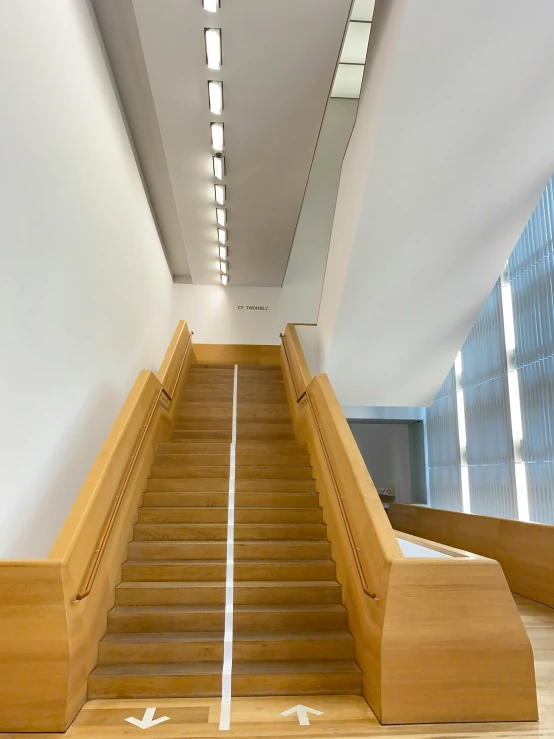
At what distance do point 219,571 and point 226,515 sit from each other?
789mm

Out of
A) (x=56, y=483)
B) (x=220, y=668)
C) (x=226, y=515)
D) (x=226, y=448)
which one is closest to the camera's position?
(x=220, y=668)

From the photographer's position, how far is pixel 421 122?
205 inches

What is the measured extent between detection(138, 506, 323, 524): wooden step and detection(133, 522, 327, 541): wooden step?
0.12 m

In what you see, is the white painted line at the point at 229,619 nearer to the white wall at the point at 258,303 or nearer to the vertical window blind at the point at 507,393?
Result: the vertical window blind at the point at 507,393

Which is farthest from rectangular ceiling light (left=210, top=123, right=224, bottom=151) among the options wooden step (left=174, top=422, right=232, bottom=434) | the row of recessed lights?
wooden step (left=174, top=422, right=232, bottom=434)

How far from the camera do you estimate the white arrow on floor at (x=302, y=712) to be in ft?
10.8

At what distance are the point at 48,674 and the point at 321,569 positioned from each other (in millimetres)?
2178

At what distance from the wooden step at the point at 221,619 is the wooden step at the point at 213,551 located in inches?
25.7

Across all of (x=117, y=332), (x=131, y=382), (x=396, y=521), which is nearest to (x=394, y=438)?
(x=396, y=521)

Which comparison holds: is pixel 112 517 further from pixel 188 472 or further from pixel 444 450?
pixel 444 450

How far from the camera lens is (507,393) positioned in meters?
6.76

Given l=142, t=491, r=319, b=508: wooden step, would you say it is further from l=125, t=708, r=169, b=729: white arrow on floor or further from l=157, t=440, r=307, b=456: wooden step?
l=125, t=708, r=169, b=729: white arrow on floor

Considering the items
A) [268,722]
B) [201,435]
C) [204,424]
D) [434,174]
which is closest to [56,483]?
[268,722]

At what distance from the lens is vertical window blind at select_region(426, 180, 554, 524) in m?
5.98
